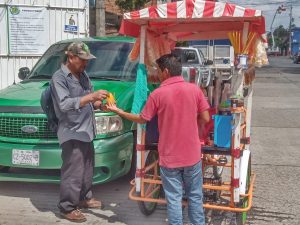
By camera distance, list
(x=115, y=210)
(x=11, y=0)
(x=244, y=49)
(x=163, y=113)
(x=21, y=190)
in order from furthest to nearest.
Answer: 1. (x=11, y=0)
2. (x=21, y=190)
3. (x=115, y=210)
4. (x=244, y=49)
5. (x=163, y=113)

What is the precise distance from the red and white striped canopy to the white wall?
6.54 meters

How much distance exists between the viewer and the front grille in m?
5.35

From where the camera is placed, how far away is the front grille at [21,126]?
5.35 m

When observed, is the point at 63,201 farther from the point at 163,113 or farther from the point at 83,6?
the point at 83,6

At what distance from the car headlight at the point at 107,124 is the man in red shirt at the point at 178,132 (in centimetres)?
126

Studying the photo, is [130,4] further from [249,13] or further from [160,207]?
[249,13]

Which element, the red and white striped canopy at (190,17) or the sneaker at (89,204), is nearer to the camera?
the red and white striped canopy at (190,17)

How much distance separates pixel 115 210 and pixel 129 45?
2550 millimetres

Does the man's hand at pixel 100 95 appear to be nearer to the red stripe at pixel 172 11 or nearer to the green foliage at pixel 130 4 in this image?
the red stripe at pixel 172 11

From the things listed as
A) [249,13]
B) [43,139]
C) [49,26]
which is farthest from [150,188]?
[49,26]

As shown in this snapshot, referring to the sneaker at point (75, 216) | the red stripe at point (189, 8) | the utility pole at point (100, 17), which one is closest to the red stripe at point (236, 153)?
the red stripe at point (189, 8)

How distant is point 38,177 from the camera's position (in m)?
5.47

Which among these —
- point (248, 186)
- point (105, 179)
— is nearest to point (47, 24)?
point (105, 179)

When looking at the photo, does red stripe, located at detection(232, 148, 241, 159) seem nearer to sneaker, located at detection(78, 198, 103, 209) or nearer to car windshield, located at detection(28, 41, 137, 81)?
sneaker, located at detection(78, 198, 103, 209)
